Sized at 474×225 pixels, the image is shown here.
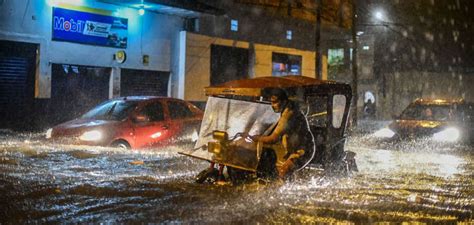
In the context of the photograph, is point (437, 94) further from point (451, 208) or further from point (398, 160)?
point (451, 208)

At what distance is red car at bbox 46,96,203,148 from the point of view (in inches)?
442

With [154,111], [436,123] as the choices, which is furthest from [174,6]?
[436,123]

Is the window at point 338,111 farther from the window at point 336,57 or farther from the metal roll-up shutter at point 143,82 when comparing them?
the window at point 336,57

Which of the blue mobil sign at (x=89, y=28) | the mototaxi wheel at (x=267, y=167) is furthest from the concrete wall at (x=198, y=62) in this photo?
the mototaxi wheel at (x=267, y=167)

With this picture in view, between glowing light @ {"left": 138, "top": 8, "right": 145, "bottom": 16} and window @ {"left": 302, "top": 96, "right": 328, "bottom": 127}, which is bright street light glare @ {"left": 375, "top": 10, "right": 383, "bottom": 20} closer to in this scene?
glowing light @ {"left": 138, "top": 8, "right": 145, "bottom": 16}

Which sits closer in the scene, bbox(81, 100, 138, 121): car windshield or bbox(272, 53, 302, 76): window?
bbox(81, 100, 138, 121): car windshield

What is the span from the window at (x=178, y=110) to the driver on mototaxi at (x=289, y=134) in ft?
17.7

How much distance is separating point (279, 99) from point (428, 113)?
9.90 metres

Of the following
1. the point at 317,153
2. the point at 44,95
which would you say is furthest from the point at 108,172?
the point at 44,95

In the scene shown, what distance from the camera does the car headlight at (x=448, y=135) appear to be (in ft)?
49.8

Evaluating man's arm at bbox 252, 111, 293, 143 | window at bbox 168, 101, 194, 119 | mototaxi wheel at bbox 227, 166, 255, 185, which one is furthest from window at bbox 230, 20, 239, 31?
man's arm at bbox 252, 111, 293, 143

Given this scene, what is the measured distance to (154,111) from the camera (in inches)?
490

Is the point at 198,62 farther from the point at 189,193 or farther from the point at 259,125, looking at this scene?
the point at 189,193

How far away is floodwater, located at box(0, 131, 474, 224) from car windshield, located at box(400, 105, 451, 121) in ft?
16.8
